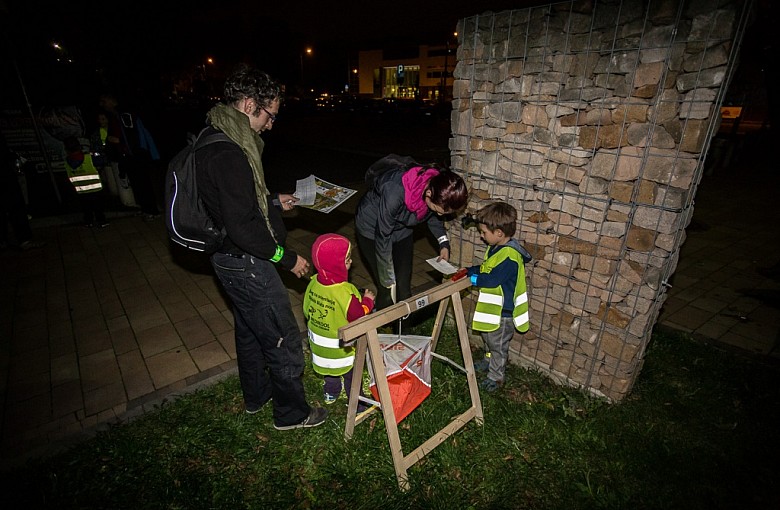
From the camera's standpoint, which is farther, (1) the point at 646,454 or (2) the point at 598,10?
(1) the point at 646,454

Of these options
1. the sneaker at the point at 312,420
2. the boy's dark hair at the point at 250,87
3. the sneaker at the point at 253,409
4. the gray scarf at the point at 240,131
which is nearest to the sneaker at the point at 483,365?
the sneaker at the point at 312,420

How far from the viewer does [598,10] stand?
2598 millimetres

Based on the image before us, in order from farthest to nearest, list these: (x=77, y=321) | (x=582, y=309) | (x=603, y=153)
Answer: (x=77, y=321) < (x=582, y=309) < (x=603, y=153)

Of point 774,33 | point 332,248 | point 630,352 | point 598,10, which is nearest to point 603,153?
point 598,10

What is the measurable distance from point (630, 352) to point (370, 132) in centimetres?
2233

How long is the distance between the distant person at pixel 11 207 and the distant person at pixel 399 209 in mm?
6304

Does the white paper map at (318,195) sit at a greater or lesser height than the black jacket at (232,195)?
lesser

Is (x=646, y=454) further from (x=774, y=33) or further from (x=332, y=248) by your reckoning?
(x=774, y=33)

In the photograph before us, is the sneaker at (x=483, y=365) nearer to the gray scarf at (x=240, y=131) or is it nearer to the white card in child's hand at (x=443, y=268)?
the white card in child's hand at (x=443, y=268)

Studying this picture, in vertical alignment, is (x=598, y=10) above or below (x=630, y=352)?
above

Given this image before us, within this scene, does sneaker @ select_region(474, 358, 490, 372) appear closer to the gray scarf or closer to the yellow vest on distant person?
the gray scarf

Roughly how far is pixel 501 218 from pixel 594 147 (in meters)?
0.82

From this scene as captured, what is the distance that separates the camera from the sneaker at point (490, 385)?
3.50 meters

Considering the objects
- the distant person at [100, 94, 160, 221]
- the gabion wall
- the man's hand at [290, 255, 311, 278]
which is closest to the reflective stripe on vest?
the man's hand at [290, 255, 311, 278]
